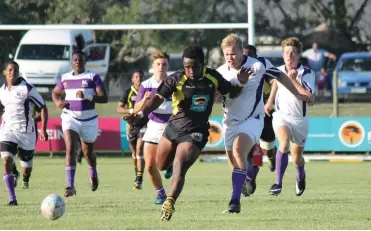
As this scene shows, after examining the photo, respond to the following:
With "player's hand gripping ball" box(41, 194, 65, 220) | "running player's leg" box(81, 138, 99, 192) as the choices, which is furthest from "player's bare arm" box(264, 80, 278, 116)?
"player's hand gripping ball" box(41, 194, 65, 220)

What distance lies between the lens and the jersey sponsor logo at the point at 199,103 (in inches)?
475

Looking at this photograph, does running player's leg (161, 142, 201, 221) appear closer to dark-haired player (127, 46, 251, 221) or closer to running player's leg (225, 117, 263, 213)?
dark-haired player (127, 46, 251, 221)

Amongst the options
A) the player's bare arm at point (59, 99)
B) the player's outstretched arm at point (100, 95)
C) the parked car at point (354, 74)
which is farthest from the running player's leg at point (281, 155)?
the parked car at point (354, 74)

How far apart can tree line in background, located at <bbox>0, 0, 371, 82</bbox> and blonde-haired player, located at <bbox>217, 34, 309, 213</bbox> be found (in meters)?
13.7

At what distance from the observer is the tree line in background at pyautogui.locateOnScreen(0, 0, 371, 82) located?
90.5 feet

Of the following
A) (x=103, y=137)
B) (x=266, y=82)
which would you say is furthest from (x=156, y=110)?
(x=103, y=137)

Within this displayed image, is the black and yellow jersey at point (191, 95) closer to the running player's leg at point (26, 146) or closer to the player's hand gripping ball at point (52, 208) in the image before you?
the player's hand gripping ball at point (52, 208)

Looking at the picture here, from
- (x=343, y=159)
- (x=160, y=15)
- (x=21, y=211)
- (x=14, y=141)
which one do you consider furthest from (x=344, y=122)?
(x=21, y=211)

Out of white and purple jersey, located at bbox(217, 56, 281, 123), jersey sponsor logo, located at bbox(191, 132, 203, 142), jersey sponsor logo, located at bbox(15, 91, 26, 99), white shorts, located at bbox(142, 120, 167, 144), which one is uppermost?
white and purple jersey, located at bbox(217, 56, 281, 123)

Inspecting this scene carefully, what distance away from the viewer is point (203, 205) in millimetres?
13781

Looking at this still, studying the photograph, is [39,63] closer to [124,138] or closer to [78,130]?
[124,138]

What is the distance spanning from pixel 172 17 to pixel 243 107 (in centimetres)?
1792

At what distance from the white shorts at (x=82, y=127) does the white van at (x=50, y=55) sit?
1722 centimetres

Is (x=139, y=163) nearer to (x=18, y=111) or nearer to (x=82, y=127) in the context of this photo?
(x=82, y=127)
